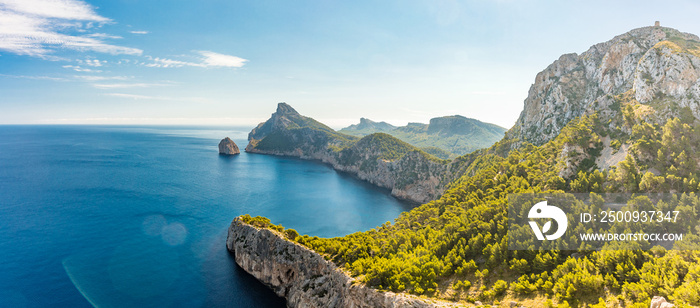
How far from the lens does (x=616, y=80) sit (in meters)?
70.9

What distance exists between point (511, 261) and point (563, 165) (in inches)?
1196

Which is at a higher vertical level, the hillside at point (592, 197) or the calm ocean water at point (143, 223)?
the hillside at point (592, 197)

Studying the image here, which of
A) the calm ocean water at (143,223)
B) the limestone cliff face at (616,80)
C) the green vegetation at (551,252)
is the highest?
the limestone cliff face at (616,80)

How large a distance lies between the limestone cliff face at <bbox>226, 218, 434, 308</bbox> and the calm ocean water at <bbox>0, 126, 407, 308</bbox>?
129 inches

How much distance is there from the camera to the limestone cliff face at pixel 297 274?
3876cm

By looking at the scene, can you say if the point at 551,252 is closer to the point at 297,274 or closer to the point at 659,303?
the point at 659,303

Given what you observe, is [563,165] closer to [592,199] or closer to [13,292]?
[592,199]

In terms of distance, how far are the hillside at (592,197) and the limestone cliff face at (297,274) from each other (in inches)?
85.1

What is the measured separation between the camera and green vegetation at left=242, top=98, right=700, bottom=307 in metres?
27.9

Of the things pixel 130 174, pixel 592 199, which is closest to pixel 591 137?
pixel 592 199

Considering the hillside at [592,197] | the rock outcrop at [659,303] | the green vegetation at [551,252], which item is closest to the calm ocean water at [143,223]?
the hillside at [592,197]

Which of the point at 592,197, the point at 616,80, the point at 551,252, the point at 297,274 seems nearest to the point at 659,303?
the point at 551,252

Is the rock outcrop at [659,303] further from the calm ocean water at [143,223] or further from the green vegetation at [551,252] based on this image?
the calm ocean water at [143,223]

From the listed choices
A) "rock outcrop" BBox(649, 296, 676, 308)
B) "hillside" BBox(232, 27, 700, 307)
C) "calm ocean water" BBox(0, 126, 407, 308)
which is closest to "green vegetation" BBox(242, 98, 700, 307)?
"hillside" BBox(232, 27, 700, 307)
